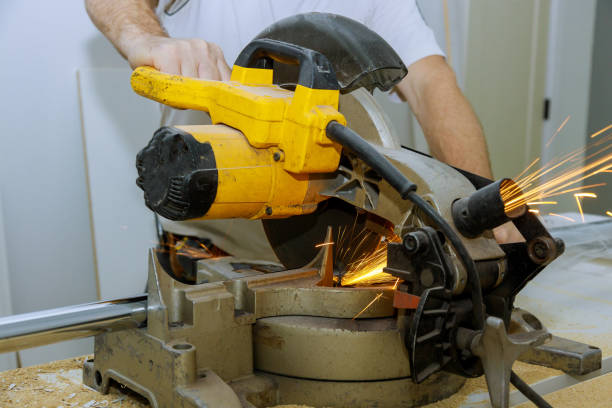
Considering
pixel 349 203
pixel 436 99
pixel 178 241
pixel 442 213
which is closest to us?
pixel 442 213

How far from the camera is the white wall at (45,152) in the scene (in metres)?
2.25

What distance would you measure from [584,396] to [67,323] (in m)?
0.88

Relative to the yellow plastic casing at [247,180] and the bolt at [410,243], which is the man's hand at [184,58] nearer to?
the yellow plastic casing at [247,180]

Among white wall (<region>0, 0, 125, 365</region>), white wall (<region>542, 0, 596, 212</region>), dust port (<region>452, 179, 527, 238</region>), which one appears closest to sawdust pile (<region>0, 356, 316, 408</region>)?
dust port (<region>452, 179, 527, 238</region>)

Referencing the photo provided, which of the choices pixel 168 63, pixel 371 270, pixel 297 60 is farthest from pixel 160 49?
pixel 371 270

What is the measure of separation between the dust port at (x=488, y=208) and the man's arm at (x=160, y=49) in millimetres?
575

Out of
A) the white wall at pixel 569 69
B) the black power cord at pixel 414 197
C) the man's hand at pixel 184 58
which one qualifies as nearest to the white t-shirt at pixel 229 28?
the man's hand at pixel 184 58

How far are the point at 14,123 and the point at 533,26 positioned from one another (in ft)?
10.3

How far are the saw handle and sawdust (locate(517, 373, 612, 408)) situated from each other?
2.08 feet

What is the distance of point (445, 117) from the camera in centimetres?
183

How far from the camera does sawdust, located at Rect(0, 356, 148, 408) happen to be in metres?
0.96

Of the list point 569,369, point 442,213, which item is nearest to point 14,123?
point 442,213

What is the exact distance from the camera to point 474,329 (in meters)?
0.85

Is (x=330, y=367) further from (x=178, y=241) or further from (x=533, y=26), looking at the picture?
(x=533, y=26)
